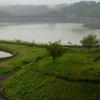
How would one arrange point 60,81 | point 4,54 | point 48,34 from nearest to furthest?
point 60,81, point 4,54, point 48,34

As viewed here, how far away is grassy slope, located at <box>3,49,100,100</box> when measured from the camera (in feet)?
55.3

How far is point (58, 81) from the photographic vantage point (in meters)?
18.4

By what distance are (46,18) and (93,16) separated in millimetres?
38808

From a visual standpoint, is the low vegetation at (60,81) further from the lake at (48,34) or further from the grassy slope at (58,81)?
the lake at (48,34)

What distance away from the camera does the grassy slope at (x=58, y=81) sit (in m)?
16.9

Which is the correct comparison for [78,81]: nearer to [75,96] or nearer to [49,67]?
[75,96]

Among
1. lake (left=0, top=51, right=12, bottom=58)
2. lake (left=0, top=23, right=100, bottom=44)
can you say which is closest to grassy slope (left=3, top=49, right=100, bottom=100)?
lake (left=0, top=51, right=12, bottom=58)

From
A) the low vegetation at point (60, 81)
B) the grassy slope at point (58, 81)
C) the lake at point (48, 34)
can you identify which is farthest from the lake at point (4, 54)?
the lake at point (48, 34)

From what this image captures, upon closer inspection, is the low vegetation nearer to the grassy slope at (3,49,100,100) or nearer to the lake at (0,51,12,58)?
the grassy slope at (3,49,100,100)

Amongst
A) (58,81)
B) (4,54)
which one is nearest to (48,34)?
(4,54)

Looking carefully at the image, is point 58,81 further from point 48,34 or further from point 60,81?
point 48,34

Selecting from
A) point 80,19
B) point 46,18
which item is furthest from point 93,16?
point 46,18

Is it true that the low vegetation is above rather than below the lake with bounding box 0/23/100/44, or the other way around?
below

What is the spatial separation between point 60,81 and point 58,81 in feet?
0.62
